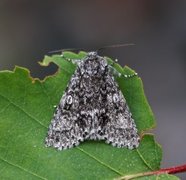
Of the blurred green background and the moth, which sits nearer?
the moth

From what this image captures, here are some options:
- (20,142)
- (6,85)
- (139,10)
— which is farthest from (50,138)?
(139,10)

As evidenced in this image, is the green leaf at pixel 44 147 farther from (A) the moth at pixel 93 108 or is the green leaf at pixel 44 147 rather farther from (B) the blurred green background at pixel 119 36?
(B) the blurred green background at pixel 119 36

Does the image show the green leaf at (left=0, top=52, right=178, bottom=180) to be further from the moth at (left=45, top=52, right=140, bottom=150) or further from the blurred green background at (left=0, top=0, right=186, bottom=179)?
the blurred green background at (left=0, top=0, right=186, bottom=179)

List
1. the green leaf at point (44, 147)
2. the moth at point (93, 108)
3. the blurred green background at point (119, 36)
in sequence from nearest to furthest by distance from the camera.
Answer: the green leaf at point (44, 147) < the moth at point (93, 108) < the blurred green background at point (119, 36)

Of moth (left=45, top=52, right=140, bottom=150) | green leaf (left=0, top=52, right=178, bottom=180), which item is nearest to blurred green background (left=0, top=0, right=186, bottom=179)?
moth (left=45, top=52, right=140, bottom=150)

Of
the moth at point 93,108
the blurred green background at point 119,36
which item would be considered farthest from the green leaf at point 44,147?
the blurred green background at point 119,36

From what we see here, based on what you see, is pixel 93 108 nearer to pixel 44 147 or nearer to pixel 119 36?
pixel 44 147

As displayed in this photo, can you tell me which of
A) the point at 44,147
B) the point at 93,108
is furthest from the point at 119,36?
the point at 44,147
